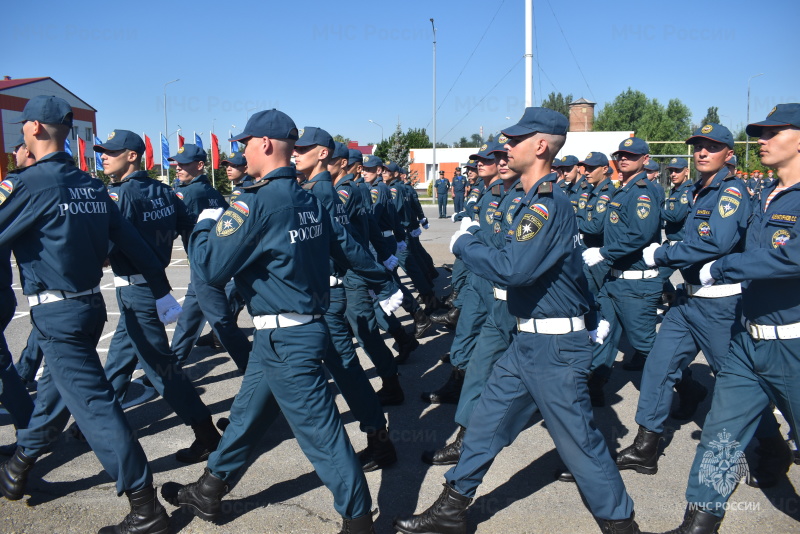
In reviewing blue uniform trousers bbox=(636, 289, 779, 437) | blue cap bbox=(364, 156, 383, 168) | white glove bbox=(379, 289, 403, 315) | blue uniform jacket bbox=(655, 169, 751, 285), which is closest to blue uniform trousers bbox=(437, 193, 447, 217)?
blue cap bbox=(364, 156, 383, 168)

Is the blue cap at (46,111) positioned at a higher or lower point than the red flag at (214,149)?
lower

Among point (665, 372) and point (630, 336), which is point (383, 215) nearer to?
point (630, 336)

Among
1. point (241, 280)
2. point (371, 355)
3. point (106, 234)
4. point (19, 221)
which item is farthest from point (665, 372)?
point (19, 221)

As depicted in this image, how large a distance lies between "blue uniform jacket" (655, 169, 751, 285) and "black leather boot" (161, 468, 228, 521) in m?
3.02

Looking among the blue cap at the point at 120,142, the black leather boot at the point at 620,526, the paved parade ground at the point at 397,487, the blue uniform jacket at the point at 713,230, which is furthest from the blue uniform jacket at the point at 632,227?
the blue cap at the point at 120,142

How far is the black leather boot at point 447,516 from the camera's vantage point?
126 inches

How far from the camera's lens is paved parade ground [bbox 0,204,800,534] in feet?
11.3

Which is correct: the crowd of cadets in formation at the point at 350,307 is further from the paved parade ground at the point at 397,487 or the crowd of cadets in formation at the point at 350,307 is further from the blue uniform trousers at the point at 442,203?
the blue uniform trousers at the point at 442,203

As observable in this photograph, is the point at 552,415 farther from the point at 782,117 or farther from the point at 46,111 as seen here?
the point at 46,111

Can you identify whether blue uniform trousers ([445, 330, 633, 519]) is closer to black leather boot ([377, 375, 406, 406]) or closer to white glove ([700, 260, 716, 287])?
white glove ([700, 260, 716, 287])

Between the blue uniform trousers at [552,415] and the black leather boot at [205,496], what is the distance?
49.0 inches

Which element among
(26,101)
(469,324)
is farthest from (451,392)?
(26,101)

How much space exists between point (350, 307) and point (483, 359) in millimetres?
1455

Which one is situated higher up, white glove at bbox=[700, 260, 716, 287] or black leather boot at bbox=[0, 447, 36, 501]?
white glove at bbox=[700, 260, 716, 287]
